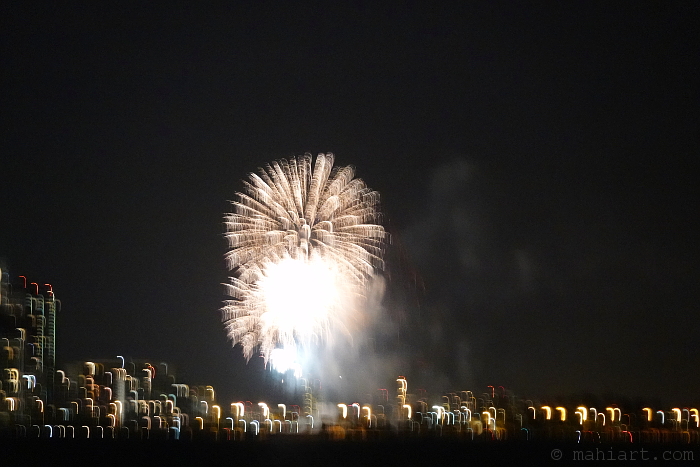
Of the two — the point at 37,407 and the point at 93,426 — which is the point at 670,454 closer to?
the point at 93,426

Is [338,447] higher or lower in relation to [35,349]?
lower

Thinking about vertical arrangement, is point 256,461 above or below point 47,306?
below

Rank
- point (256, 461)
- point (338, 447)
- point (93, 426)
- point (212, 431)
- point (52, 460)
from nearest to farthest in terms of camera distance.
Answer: point (52, 460) → point (256, 461) → point (338, 447) → point (212, 431) → point (93, 426)

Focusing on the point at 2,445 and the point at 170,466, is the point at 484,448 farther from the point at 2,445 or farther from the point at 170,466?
the point at 2,445

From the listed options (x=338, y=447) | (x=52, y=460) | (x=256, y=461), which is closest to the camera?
(x=52, y=460)

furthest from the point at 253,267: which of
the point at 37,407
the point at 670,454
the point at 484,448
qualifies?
the point at 37,407

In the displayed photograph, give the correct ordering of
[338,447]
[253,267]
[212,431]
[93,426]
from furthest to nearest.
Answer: [93,426], [212,431], [253,267], [338,447]

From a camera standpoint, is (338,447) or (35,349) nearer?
(338,447)

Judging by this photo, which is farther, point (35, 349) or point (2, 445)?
point (35, 349)

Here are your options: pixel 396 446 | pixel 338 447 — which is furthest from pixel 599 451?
pixel 338 447
